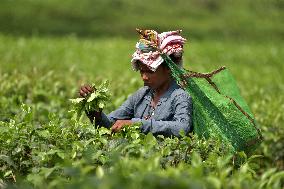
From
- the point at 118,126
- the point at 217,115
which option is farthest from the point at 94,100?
the point at 217,115

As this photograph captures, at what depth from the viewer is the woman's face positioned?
18.4 feet

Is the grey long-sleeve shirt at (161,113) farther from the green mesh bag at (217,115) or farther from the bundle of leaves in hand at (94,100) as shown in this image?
the bundle of leaves in hand at (94,100)

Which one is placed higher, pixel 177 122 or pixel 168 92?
pixel 168 92

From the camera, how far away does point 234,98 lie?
5758 mm

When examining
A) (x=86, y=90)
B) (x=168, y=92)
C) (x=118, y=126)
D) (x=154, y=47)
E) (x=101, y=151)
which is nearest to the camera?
(x=101, y=151)

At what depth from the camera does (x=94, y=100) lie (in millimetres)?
5199

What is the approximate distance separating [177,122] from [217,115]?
32cm

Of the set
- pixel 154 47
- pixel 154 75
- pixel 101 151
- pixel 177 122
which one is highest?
pixel 154 47

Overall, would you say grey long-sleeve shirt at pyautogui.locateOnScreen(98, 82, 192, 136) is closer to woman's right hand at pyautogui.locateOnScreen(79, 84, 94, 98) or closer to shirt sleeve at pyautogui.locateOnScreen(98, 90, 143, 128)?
shirt sleeve at pyautogui.locateOnScreen(98, 90, 143, 128)

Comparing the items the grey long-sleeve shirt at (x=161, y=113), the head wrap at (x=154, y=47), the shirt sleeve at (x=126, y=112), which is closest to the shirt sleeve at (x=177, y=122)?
the grey long-sleeve shirt at (x=161, y=113)

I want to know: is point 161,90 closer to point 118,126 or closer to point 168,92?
point 168,92

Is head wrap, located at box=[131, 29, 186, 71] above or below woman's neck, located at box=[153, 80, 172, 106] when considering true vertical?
above

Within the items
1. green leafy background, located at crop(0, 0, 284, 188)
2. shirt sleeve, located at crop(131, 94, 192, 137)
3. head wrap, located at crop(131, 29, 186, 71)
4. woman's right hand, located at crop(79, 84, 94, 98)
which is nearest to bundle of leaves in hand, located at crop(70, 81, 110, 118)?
woman's right hand, located at crop(79, 84, 94, 98)

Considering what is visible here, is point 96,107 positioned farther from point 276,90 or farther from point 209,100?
point 276,90
